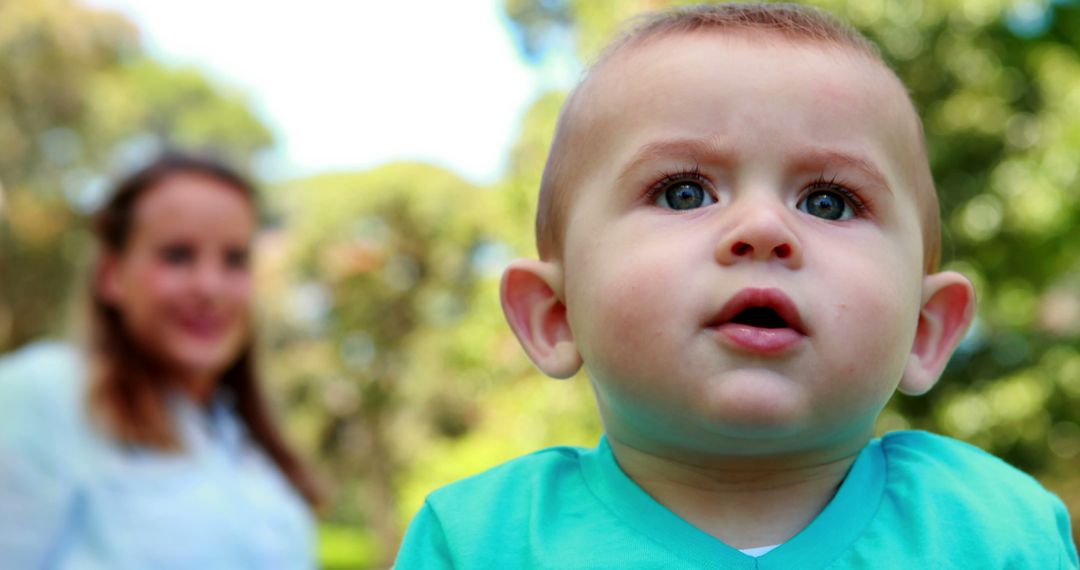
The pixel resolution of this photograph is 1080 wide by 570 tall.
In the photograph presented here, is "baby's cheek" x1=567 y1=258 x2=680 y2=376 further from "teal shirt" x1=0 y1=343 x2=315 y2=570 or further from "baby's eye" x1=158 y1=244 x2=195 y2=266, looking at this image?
"baby's eye" x1=158 y1=244 x2=195 y2=266

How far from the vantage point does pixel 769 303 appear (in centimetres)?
114

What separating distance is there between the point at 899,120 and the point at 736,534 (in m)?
0.54

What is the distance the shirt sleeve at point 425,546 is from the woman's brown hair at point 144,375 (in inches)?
100

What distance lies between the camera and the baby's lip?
3.74ft

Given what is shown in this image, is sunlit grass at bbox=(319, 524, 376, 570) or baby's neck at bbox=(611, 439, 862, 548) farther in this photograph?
sunlit grass at bbox=(319, 524, 376, 570)

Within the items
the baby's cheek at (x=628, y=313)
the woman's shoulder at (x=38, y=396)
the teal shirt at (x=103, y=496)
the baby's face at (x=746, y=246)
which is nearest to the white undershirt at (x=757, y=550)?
the baby's face at (x=746, y=246)

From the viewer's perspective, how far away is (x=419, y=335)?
875 inches

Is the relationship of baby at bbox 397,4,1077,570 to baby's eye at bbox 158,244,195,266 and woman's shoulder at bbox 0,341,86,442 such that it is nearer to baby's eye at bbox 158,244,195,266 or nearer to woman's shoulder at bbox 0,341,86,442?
woman's shoulder at bbox 0,341,86,442

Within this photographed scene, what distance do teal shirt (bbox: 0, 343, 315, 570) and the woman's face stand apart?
0.75 feet

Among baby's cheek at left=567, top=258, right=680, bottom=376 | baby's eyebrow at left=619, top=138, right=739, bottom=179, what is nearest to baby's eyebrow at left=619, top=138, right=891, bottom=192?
baby's eyebrow at left=619, top=138, right=739, bottom=179

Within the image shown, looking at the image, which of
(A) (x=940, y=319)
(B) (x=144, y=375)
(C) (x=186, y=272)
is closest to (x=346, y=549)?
(B) (x=144, y=375)

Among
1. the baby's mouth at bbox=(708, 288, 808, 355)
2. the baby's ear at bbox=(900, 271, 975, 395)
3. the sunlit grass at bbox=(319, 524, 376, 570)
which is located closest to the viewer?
the baby's mouth at bbox=(708, 288, 808, 355)

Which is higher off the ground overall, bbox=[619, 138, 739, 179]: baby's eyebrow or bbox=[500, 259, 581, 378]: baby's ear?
bbox=[619, 138, 739, 179]: baby's eyebrow

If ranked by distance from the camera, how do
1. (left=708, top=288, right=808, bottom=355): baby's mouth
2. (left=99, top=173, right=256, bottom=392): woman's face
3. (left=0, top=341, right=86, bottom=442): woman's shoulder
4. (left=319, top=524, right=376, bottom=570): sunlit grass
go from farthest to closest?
(left=319, top=524, right=376, bottom=570): sunlit grass < (left=99, top=173, right=256, bottom=392): woman's face < (left=0, top=341, right=86, bottom=442): woman's shoulder < (left=708, top=288, right=808, bottom=355): baby's mouth
